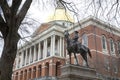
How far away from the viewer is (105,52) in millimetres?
43188

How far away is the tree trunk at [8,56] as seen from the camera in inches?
301

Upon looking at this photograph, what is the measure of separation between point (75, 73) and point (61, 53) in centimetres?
3265

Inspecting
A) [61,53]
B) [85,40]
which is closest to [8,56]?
[85,40]

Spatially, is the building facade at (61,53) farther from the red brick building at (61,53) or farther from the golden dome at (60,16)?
the golden dome at (60,16)

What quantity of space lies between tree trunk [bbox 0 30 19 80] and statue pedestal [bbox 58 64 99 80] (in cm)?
966

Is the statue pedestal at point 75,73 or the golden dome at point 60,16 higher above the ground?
the golden dome at point 60,16

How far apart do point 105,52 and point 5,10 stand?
36686 mm

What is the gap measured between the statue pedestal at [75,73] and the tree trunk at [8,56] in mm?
9661

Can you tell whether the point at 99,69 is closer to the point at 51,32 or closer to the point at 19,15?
the point at 51,32

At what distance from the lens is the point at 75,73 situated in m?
17.5

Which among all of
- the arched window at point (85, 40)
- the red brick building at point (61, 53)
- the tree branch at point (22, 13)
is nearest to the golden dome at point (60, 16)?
the red brick building at point (61, 53)

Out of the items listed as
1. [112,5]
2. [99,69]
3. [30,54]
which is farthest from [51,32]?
[112,5]

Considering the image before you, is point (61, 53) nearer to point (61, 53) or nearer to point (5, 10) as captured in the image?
point (61, 53)

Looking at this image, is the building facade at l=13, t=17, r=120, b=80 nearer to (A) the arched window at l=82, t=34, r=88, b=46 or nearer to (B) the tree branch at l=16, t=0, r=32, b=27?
(A) the arched window at l=82, t=34, r=88, b=46
